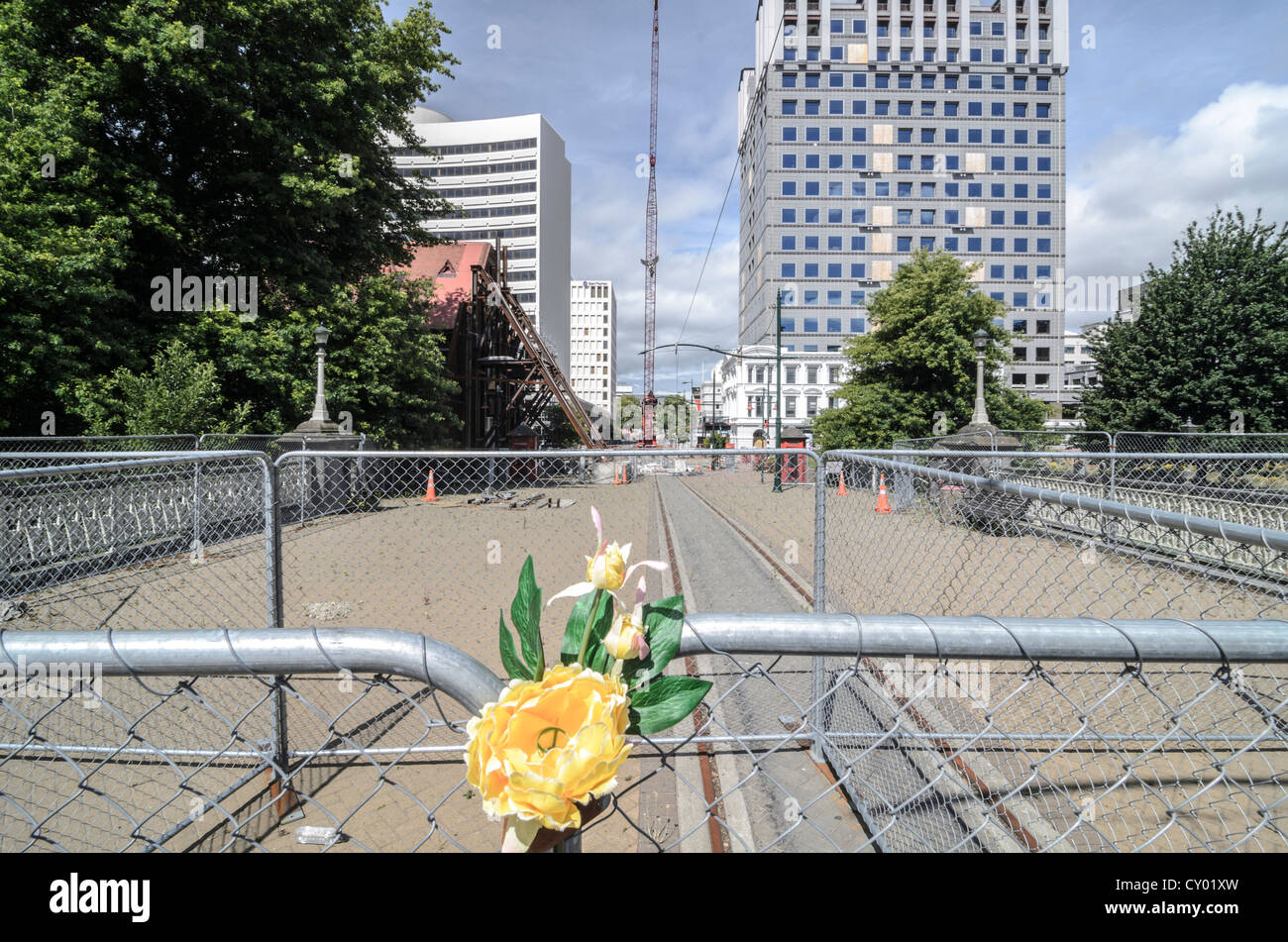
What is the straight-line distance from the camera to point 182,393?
13.0 metres

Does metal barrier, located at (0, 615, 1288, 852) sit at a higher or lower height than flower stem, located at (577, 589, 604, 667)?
lower

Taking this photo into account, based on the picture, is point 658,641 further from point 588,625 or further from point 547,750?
point 547,750

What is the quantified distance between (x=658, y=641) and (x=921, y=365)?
1168 inches

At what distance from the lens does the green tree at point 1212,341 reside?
790 inches

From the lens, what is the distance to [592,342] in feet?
456

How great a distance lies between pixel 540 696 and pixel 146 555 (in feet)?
29.7

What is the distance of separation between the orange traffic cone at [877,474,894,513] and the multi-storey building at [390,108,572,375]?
82.4 meters

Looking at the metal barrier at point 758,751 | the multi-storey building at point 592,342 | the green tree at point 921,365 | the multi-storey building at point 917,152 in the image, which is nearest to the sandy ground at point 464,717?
the metal barrier at point 758,751

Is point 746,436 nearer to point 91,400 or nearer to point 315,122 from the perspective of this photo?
point 315,122

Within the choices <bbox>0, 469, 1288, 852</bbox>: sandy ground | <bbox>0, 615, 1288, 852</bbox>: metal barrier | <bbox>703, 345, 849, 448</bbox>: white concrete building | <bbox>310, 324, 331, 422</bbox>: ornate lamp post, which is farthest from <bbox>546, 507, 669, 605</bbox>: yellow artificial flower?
<bbox>703, 345, 849, 448</bbox>: white concrete building

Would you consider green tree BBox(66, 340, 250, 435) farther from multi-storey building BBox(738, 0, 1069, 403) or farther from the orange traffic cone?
multi-storey building BBox(738, 0, 1069, 403)

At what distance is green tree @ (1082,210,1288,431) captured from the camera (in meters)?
20.1

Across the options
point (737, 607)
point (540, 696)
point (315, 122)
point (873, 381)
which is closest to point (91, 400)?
point (315, 122)

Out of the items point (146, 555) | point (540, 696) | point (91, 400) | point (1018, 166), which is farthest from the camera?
point (1018, 166)
